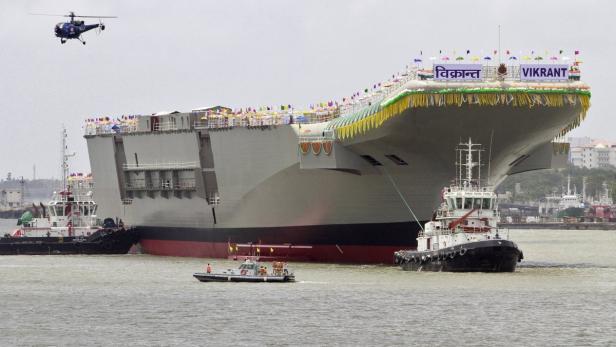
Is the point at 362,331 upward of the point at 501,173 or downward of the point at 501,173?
downward

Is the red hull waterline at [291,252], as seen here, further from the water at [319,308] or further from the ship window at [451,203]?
the ship window at [451,203]

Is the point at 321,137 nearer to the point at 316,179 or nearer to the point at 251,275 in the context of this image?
the point at 316,179

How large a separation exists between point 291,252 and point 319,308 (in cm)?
2895

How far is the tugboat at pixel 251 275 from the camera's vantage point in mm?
74312

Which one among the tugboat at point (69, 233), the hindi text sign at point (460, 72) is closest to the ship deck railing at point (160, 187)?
the tugboat at point (69, 233)

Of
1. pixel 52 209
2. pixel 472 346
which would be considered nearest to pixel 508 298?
pixel 472 346

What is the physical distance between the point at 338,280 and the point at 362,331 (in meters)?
19.5

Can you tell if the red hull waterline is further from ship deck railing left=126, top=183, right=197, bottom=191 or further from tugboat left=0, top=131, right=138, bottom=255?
tugboat left=0, top=131, right=138, bottom=255

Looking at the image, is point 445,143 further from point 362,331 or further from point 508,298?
point 362,331

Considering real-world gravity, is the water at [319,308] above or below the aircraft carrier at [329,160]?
below

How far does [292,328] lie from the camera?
56.1m

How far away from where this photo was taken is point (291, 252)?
9119 cm

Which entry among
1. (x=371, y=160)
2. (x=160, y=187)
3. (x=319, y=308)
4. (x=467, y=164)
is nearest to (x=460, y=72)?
(x=467, y=164)

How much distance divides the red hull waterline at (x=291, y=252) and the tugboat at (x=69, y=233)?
14.2ft
